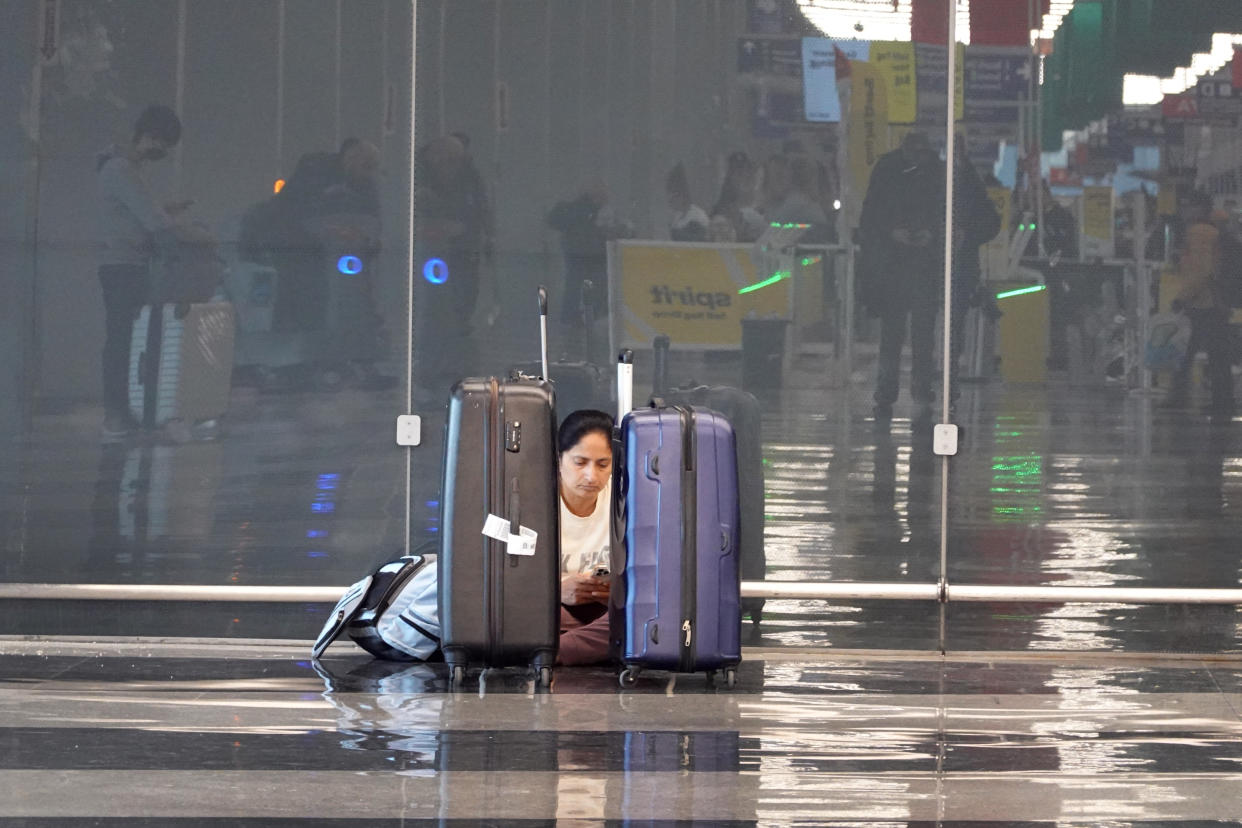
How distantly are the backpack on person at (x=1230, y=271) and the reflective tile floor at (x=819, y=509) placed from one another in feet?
1.33

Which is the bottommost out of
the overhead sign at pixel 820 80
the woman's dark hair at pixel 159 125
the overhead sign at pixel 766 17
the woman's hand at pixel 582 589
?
the woman's hand at pixel 582 589

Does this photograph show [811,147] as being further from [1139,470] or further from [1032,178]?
[1139,470]

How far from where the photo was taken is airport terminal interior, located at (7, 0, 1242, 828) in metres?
5.07

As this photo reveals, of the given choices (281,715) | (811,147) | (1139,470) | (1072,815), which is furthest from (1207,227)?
(281,715)

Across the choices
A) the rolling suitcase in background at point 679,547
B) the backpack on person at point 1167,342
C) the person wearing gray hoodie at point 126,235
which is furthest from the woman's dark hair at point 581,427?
the backpack on person at point 1167,342

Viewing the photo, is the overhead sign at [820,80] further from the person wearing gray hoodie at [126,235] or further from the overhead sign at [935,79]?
the person wearing gray hoodie at [126,235]

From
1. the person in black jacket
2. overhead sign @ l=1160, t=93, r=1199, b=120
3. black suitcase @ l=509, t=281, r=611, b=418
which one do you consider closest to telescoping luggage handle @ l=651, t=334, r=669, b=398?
black suitcase @ l=509, t=281, r=611, b=418

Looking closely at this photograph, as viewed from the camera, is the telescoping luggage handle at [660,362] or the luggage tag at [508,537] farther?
the telescoping luggage handle at [660,362]

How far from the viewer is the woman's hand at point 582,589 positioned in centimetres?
466

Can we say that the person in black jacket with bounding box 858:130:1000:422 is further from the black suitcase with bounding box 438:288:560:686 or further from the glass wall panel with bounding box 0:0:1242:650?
the black suitcase with bounding box 438:288:560:686

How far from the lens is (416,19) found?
5.10 m

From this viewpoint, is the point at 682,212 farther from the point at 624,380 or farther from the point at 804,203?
the point at 624,380

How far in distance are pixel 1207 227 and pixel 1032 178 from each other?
0.61 meters

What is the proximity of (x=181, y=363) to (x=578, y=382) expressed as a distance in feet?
4.43
